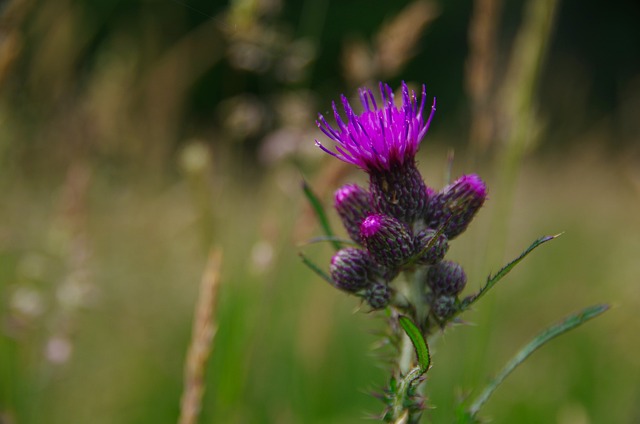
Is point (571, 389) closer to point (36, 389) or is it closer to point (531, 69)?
point (531, 69)

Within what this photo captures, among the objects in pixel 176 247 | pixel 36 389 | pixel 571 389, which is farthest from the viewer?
pixel 176 247

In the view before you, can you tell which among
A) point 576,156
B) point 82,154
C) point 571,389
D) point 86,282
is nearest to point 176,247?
point 82,154

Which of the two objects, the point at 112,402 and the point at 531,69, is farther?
the point at 112,402

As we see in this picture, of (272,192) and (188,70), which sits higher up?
(188,70)

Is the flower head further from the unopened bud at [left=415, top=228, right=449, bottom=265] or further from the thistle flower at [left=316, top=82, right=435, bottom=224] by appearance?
the unopened bud at [left=415, top=228, right=449, bottom=265]

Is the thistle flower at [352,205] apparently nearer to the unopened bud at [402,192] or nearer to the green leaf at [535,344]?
the unopened bud at [402,192]
